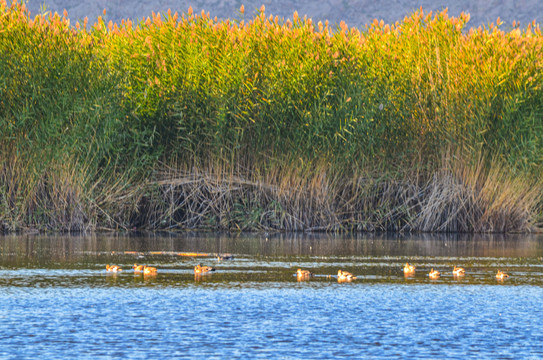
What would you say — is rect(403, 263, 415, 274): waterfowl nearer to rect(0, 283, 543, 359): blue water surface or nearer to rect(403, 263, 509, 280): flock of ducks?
rect(403, 263, 509, 280): flock of ducks

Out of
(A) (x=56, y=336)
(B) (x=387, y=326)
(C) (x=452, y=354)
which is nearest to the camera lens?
(C) (x=452, y=354)

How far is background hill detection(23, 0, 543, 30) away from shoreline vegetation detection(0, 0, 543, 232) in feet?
342

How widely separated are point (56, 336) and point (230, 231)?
585 inches

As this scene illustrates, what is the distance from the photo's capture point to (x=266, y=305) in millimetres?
11375

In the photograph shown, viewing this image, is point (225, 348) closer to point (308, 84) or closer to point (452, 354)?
point (452, 354)

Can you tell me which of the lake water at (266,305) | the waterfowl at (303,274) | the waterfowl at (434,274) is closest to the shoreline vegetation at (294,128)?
the lake water at (266,305)

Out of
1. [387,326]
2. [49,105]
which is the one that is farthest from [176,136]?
[387,326]

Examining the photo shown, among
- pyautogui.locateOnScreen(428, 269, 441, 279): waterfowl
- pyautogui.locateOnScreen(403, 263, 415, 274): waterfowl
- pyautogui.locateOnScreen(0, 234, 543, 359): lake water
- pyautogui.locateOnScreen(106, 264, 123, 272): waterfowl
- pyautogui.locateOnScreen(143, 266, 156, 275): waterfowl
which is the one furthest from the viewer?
pyautogui.locateOnScreen(403, 263, 415, 274): waterfowl

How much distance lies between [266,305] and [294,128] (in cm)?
1304

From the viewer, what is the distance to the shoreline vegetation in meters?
23.8

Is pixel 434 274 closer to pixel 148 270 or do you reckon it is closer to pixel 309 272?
pixel 309 272

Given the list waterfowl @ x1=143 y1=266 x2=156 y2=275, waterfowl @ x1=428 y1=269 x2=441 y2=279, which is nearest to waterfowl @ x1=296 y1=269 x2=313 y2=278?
waterfowl @ x1=428 y1=269 x2=441 y2=279

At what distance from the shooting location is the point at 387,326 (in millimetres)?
10086

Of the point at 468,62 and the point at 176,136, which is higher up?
the point at 468,62
